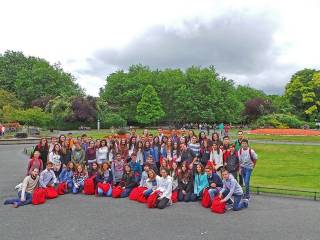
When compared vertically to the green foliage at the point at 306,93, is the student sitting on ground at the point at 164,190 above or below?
below

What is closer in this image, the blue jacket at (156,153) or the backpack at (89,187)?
the backpack at (89,187)

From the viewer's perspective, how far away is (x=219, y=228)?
352 inches

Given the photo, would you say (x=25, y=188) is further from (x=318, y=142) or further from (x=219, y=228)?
(x=318, y=142)

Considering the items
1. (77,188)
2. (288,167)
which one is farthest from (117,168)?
(288,167)

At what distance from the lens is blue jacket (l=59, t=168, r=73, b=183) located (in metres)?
13.5

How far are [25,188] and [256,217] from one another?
23.0ft

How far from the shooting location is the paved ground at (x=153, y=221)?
8.45 metres

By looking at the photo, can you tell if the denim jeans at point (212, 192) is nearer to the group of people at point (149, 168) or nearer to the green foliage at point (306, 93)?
the group of people at point (149, 168)

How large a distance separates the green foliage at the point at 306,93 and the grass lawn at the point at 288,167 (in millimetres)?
49102

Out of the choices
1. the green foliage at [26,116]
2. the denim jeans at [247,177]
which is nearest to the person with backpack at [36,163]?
the denim jeans at [247,177]

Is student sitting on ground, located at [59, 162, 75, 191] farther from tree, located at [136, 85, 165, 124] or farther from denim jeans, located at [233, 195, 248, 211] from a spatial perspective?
tree, located at [136, 85, 165, 124]

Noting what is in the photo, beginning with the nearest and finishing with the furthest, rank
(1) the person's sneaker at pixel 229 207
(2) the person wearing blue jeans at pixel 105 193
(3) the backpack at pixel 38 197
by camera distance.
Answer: (1) the person's sneaker at pixel 229 207, (3) the backpack at pixel 38 197, (2) the person wearing blue jeans at pixel 105 193

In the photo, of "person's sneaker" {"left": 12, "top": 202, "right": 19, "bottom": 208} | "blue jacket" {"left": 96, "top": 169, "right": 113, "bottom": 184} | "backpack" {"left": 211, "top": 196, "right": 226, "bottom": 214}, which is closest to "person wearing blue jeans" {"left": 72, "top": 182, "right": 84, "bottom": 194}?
"blue jacket" {"left": 96, "top": 169, "right": 113, "bottom": 184}

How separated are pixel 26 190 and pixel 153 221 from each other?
470 cm
